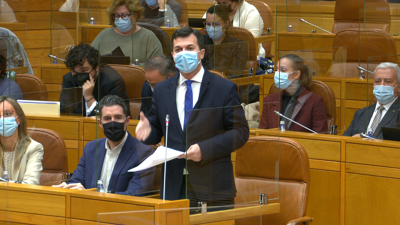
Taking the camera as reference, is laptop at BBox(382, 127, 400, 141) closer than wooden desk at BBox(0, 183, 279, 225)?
No

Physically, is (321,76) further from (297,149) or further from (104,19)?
(104,19)

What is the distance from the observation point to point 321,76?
343 centimetres

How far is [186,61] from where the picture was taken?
2215 mm

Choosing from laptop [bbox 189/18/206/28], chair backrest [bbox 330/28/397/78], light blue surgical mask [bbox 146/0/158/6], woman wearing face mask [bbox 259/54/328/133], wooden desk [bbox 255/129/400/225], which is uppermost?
light blue surgical mask [bbox 146/0/158/6]

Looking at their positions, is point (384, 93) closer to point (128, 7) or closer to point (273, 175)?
point (273, 175)

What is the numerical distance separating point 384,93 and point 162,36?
156 cm

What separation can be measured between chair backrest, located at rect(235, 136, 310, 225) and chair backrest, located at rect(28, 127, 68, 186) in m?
0.88

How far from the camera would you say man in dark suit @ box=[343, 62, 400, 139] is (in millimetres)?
3018

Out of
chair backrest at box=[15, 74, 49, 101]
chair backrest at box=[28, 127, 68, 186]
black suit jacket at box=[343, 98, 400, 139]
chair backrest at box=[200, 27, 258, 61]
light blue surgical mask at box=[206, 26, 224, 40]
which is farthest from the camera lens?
chair backrest at box=[200, 27, 258, 61]

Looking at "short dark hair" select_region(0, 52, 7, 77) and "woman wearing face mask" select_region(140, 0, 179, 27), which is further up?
"woman wearing face mask" select_region(140, 0, 179, 27)

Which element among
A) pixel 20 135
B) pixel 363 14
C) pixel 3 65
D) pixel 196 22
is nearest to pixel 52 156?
pixel 20 135

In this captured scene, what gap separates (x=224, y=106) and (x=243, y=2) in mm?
2696

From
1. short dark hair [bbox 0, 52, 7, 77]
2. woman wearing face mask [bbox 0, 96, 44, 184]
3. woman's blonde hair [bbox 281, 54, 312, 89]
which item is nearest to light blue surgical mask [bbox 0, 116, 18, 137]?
woman wearing face mask [bbox 0, 96, 44, 184]

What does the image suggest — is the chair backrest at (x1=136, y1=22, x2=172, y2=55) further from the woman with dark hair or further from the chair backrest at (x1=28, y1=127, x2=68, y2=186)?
the chair backrest at (x1=28, y1=127, x2=68, y2=186)
